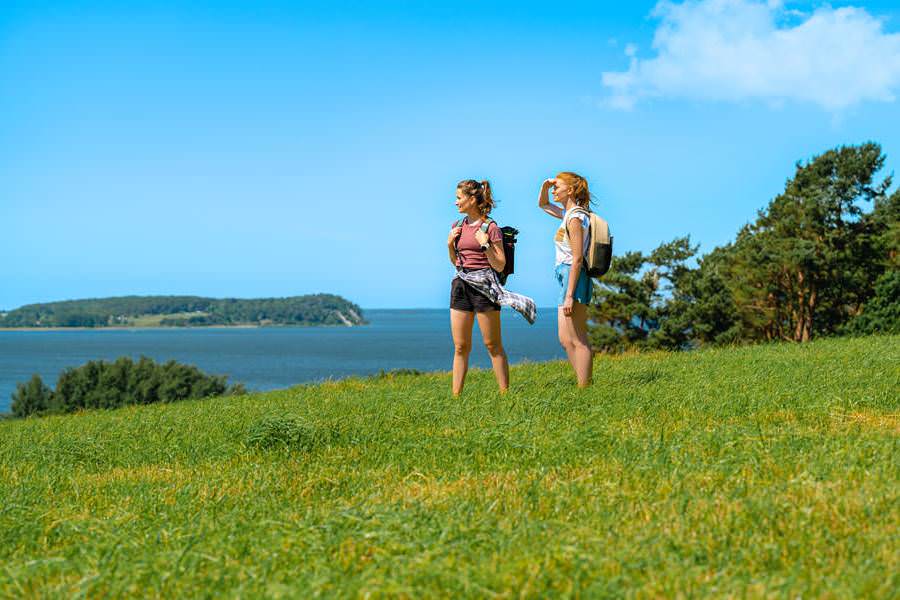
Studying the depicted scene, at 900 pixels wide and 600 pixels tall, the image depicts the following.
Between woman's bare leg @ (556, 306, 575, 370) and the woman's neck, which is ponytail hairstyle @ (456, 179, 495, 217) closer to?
the woman's neck

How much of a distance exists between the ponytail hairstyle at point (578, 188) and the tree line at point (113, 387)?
2059 inches

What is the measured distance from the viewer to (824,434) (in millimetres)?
5953

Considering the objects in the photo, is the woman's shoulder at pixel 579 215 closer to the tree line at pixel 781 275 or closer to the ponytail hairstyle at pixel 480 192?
the ponytail hairstyle at pixel 480 192

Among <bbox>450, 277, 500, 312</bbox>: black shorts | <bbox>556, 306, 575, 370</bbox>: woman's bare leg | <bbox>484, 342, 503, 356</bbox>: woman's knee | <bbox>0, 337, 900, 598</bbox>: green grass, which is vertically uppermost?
<bbox>450, 277, 500, 312</bbox>: black shorts

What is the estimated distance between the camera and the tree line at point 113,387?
5969 cm

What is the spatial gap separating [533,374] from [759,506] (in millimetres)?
9172

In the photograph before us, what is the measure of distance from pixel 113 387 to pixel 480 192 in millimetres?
57618

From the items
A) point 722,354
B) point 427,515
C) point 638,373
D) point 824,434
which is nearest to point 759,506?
point 427,515

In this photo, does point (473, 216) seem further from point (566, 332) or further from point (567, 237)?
point (566, 332)

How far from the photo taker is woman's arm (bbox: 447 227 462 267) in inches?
379

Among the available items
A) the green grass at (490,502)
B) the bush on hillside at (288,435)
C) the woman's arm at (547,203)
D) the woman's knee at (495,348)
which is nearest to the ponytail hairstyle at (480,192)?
the woman's arm at (547,203)

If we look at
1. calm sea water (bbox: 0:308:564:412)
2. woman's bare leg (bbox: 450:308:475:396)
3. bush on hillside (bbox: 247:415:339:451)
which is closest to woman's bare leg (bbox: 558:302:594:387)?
woman's bare leg (bbox: 450:308:475:396)

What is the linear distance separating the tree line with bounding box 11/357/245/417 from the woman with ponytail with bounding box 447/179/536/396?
51.5m

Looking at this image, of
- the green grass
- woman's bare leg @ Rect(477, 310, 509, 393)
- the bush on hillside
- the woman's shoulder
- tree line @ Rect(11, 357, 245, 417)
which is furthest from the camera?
tree line @ Rect(11, 357, 245, 417)
